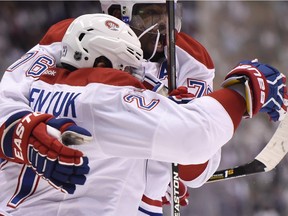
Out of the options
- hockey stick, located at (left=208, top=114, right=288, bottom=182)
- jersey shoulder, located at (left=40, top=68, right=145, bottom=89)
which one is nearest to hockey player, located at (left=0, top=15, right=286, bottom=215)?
jersey shoulder, located at (left=40, top=68, right=145, bottom=89)

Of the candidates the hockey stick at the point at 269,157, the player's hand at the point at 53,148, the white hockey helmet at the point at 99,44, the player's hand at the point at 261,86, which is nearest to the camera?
the player's hand at the point at 53,148

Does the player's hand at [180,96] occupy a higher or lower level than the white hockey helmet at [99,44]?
lower

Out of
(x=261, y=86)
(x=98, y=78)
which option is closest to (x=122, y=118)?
(x=98, y=78)

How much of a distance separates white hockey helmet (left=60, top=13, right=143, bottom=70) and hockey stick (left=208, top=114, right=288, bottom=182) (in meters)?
0.65

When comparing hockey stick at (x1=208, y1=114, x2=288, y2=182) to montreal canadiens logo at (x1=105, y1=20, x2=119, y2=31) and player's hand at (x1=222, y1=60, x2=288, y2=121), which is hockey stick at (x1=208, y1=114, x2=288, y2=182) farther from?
montreal canadiens logo at (x1=105, y1=20, x2=119, y2=31)

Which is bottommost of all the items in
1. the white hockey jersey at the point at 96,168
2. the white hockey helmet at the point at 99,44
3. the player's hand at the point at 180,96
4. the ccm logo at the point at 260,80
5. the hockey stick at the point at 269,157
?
the hockey stick at the point at 269,157

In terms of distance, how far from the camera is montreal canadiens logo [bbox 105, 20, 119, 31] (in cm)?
171

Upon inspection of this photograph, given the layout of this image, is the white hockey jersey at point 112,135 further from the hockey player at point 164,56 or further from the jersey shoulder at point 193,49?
the jersey shoulder at point 193,49

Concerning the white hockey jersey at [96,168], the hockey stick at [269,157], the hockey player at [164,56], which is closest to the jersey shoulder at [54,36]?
the white hockey jersey at [96,168]

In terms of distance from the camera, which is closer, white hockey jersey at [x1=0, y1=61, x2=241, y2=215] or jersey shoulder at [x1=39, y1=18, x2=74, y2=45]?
white hockey jersey at [x1=0, y1=61, x2=241, y2=215]

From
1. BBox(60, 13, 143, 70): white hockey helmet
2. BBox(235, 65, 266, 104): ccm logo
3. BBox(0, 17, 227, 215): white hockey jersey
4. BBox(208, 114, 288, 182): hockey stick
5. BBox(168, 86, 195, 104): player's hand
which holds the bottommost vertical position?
BBox(208, 114, 288, 182): hockey stick

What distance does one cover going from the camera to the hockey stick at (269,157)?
214 centimetres

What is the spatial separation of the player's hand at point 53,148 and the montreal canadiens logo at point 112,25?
346 millimetres

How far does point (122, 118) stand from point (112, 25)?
355 millimetres
